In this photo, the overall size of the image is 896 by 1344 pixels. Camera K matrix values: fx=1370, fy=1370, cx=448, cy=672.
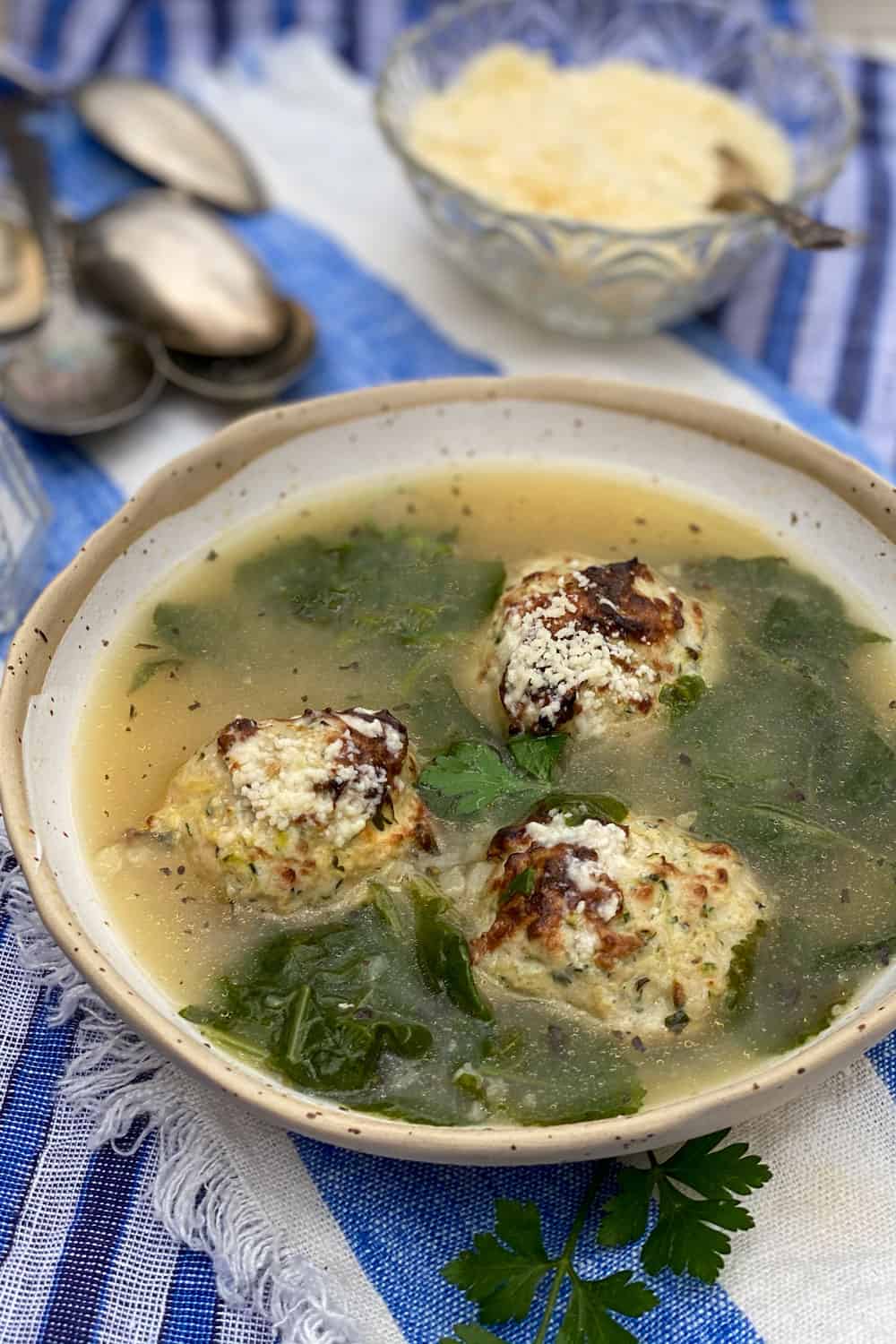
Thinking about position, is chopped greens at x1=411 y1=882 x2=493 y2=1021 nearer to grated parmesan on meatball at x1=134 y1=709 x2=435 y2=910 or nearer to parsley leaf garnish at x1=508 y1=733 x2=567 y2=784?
grated parmesan on meatball at x1=134 y1=709 x2=435 y2=910

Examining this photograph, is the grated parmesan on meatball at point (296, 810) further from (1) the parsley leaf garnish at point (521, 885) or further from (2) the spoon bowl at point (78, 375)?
(2) the spoon bowl at point (78, 375)

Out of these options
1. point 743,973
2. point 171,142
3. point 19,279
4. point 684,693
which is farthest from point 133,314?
point 743,973

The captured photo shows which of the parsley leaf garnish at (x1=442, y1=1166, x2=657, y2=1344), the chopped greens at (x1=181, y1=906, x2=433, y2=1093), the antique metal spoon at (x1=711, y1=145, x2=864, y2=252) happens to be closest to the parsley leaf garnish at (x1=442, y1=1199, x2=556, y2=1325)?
the parsley leaf garnish at (x1=442, y1=1166, x2=657, y2=1344)

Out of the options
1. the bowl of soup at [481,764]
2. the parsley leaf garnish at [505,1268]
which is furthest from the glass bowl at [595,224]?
the parsley leaf garnish at [505,1268]

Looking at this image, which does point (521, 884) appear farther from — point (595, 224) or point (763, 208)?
point (763, 208)

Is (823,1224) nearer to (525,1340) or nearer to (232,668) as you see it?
(525,1340)
